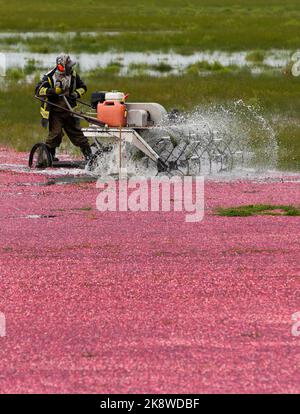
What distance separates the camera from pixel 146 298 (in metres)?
10.3

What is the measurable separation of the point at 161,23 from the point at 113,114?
166 feet

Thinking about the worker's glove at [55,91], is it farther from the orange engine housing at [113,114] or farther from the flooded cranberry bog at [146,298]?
the flooded cranberry bog at [146,298]

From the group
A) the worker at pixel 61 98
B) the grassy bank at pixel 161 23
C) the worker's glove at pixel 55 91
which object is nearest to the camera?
the worker's glove at pixel 55 91

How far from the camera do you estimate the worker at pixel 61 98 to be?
19.5m

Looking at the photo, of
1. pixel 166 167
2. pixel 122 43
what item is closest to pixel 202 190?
pixel 166 167

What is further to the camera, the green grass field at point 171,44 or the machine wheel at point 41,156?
the green grass field at point 171,44

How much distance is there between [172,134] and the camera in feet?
63.1

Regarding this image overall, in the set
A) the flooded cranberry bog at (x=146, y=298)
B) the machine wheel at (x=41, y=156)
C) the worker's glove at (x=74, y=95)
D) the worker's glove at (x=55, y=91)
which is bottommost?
the flooded cranberry bog at (x=146, y=298)

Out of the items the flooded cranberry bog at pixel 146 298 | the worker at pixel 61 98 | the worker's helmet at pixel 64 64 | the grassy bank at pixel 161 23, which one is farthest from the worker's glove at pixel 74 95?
the grassy bank at pixel 161 23

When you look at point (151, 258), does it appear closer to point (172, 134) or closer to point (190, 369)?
point (190, 369)

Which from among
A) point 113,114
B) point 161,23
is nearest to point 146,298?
point 113,114

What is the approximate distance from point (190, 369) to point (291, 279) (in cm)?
322

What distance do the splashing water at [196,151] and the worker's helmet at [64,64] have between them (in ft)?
4.99

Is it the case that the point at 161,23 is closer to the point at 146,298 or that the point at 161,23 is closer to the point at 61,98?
the point at 61,98
